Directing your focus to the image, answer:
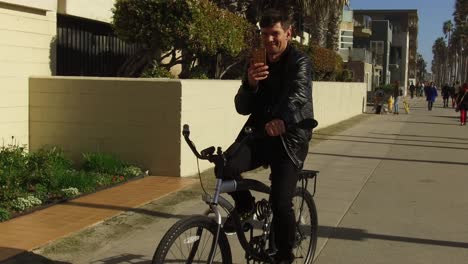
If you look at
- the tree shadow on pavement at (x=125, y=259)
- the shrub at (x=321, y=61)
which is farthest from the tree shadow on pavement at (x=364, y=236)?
Answer: the shrub at (x=321, y=61)

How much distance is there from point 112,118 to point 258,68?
18.2ft

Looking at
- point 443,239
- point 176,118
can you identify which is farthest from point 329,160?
point 443,239

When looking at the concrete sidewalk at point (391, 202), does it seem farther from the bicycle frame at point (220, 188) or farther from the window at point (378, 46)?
the window at point (378, 46)

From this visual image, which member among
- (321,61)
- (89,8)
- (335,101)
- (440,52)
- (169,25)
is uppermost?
(440,52)

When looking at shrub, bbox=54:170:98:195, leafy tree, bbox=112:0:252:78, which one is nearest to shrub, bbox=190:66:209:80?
leafy tree, bbox=112:0:252:78

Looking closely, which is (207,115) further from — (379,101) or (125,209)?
(379,101)

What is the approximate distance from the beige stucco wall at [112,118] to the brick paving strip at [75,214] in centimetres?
53

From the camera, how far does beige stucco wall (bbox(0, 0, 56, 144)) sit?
891 cm

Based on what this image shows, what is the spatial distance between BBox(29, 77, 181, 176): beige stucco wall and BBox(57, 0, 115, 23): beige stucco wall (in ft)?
5.02

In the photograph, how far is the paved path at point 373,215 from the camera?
217 inches

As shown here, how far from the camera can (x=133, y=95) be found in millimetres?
8977

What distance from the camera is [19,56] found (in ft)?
30.4

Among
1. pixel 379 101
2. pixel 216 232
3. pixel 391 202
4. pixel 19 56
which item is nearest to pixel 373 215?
pixel 391 202

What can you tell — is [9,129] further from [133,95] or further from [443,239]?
[443,239]
